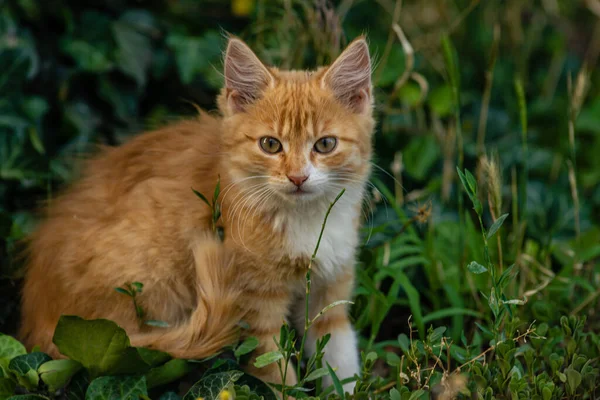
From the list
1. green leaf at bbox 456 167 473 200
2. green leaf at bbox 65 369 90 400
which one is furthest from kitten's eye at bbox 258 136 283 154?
green leaf at bbox 65 369 90 400

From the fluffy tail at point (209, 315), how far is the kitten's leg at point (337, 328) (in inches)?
13.7

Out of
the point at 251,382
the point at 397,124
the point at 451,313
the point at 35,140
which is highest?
the point at 397,124

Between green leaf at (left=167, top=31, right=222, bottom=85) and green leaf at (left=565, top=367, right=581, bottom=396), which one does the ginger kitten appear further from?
green leaf at (left=167, top=31, right=222, bottom=85)

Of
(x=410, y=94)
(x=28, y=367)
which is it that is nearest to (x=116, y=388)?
(x=28, y=367)

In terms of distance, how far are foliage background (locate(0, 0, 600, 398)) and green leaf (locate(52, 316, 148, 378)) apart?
65 centimetres

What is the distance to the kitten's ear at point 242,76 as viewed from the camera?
2.36m

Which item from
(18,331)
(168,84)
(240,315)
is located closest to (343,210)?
(240,315)

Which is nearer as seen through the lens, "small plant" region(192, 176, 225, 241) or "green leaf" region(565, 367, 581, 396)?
"green leaf" region(565, 367, 581, 396)

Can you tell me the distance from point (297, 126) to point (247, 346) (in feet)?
2.27

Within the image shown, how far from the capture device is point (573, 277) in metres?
2.97

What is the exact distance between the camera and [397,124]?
381 centimetres

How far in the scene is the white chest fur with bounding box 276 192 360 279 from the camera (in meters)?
2.36

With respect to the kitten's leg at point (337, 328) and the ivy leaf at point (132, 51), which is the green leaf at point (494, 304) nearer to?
the kitten's leg at point (337, 328)

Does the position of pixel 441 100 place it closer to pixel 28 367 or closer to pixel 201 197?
pixel 201 197
